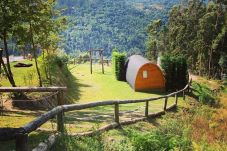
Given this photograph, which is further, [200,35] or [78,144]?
[200,35]

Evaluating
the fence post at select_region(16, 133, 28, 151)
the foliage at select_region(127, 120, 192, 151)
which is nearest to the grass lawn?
the foliage at select_region(127, 120, 192, 151)

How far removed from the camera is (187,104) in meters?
23.2

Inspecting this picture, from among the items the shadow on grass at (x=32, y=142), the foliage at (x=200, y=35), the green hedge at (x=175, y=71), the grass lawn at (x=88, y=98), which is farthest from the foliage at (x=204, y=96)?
the foliage at (x=200, y=35)

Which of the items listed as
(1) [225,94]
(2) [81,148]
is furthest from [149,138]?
(1) [225,94]

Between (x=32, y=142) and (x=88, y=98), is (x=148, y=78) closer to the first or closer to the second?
(x=88, y=98)

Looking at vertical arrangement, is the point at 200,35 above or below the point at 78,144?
below

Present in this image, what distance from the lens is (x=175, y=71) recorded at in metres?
28.3

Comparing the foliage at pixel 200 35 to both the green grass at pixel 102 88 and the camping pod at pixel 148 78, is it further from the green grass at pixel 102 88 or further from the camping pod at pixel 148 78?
the camping pod at pixel 148 78

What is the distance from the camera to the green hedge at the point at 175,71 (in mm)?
28094

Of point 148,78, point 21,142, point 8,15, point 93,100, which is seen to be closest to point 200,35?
point 148,78

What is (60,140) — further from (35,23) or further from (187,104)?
(187,104)

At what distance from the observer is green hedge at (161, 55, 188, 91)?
2809 cm

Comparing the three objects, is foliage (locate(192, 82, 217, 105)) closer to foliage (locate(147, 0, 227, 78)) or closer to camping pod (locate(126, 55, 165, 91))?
camping pod (locate(126, 55, 165, 91))

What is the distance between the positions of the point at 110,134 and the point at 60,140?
314 cm
